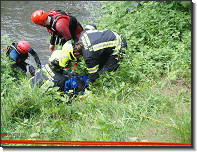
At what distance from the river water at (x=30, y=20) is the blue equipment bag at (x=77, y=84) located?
98.2 inches

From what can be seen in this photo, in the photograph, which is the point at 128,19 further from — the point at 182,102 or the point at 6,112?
the point at 6,112

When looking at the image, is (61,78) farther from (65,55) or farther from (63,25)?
(63,25)

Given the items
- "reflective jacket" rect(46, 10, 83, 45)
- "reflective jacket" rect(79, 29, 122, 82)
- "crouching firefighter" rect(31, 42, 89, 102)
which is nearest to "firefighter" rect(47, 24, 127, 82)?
"reflective jacket" rect(79, 29, 122, 82)

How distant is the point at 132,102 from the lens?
2.63 m

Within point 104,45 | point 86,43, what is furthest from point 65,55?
point 104,45

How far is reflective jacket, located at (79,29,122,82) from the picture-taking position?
321cm

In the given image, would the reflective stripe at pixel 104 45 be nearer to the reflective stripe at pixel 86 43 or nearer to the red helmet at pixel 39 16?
the reflective stripe at pixel 86 43

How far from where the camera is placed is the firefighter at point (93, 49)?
3.22m

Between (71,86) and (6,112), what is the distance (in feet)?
5.25

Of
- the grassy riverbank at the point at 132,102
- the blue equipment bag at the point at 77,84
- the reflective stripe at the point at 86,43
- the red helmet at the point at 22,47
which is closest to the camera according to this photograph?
the grassy riverbank at the point at 132,102

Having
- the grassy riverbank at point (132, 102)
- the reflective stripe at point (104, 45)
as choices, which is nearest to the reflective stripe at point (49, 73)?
the grassy riverbank at point (132, 102)

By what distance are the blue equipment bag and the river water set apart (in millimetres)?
2495

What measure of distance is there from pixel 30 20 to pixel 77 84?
16.4ft

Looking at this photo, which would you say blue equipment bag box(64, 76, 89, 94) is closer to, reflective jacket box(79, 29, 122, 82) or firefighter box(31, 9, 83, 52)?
reflective jacket box(79, 29, 122, 82)
